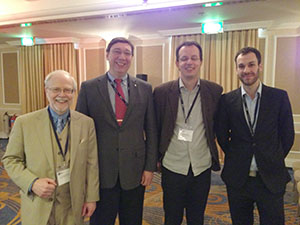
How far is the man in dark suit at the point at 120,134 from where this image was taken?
171 cm

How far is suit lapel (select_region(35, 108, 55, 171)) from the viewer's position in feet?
4.58

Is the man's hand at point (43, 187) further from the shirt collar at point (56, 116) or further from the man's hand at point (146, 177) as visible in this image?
the man's hand at point (146, 177)

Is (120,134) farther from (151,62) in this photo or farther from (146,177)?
(151,62)

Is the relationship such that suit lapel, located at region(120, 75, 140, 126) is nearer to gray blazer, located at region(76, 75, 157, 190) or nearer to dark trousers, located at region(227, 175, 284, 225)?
gray blazer, located at region(76, 75, 157, 190)

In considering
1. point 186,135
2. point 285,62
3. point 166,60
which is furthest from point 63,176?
point 285,62

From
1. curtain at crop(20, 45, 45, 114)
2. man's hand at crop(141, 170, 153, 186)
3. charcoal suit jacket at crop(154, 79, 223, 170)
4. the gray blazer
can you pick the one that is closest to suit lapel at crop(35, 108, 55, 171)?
the gray blazer

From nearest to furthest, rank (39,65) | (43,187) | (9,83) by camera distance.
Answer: (43,187) → (39,65) → (9,83)

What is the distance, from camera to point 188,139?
1.80 m

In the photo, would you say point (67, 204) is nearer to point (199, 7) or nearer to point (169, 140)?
point (169, 140)

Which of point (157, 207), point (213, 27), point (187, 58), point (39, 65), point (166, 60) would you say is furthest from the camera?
point (39, 65)

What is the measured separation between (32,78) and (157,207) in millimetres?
5415

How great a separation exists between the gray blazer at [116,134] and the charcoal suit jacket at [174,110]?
173mm

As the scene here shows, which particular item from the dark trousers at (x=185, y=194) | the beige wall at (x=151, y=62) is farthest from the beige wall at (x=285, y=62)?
the dark trousers at (x=185, y=194)

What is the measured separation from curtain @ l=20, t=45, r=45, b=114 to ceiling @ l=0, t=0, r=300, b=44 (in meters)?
1.39
